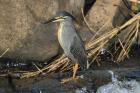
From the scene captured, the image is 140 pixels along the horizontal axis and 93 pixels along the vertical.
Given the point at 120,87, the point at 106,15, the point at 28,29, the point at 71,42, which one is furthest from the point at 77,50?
the point at 106,15

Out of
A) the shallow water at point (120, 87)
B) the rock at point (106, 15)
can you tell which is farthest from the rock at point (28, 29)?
the shallow water at point (120, 87)

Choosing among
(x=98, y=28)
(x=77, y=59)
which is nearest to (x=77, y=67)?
(x=77, y=59)

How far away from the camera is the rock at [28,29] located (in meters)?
7.62

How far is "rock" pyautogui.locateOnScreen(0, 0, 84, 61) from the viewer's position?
762 cm

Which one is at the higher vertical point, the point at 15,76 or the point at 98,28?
the point at 98,28

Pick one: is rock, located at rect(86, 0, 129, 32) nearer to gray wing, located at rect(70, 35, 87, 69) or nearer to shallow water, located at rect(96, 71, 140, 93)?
gray wing, located at rect(70, 35, 87, 69)

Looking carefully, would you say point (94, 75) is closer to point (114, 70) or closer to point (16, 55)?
point (114, 70)

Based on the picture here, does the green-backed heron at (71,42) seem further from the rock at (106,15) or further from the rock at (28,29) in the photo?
the rock at (106,15)

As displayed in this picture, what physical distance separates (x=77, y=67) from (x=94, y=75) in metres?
0.27

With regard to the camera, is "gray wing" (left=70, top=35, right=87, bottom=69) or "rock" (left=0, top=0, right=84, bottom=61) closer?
"gray wing" (left=70, top=35, right=87, bottom=69)

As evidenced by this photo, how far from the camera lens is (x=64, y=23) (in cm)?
701

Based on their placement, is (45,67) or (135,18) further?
(135,18)

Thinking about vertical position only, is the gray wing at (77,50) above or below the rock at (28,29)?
below

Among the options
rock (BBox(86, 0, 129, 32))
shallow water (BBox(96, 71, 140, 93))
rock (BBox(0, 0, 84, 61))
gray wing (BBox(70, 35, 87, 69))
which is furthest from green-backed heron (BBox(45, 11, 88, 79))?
rock (BBox(86, 0, 129, 32))
